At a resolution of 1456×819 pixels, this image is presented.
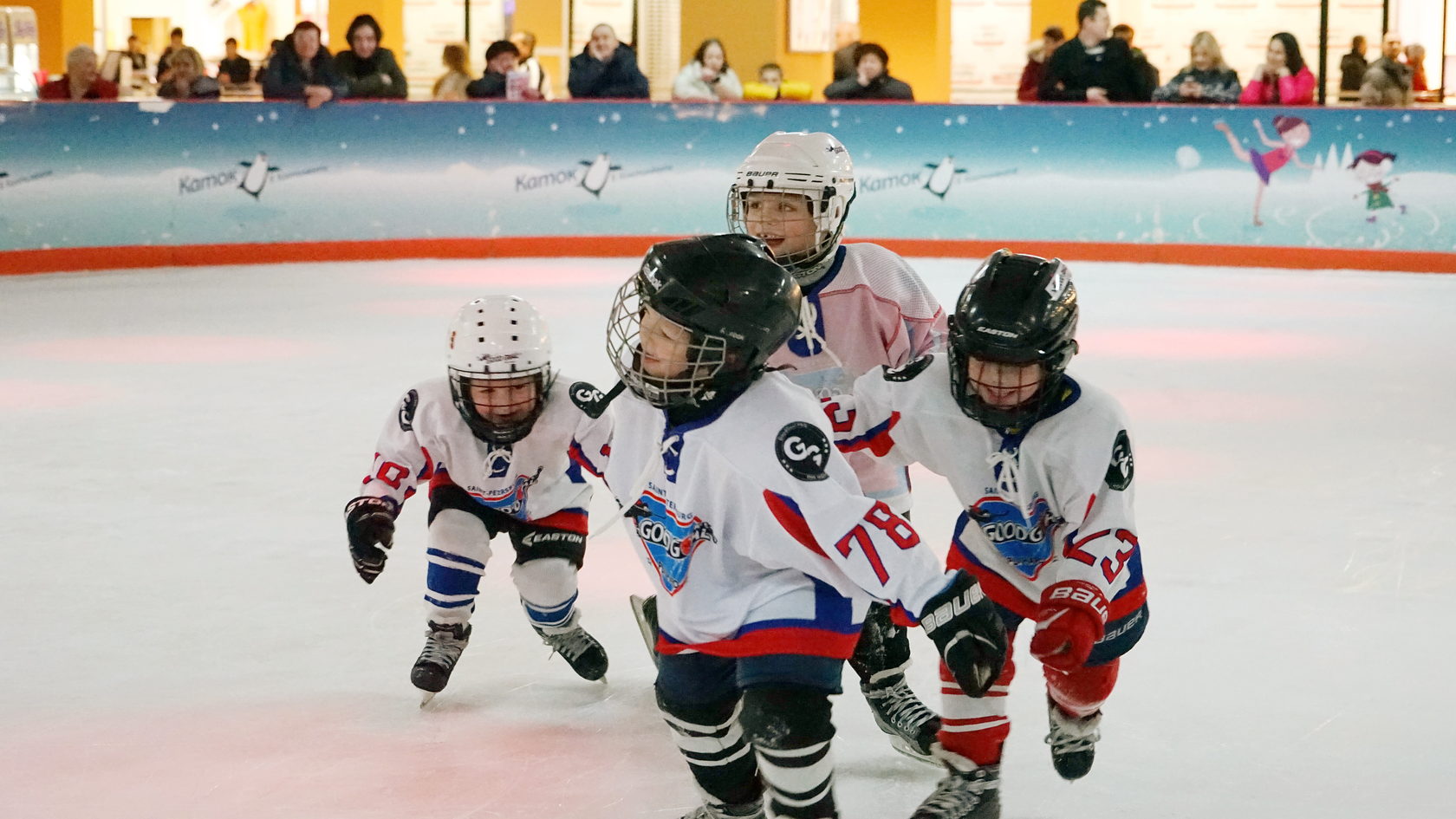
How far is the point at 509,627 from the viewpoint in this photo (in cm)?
388

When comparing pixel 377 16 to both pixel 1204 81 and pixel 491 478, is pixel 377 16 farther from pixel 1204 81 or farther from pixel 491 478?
pixel 491 478

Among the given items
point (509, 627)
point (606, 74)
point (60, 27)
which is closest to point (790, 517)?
point (509, 627)

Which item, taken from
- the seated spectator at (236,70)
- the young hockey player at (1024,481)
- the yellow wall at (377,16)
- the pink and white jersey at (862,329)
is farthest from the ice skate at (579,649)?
the yellow wall at (377,16)

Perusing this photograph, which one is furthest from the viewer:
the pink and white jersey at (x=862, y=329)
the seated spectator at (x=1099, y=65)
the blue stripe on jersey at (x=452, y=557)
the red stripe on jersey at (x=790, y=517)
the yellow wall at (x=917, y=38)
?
the yellow wall at (x=917, y=38)

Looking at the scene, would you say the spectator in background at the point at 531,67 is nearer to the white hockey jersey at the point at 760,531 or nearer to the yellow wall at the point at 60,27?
the yellow wall at the point at 60,27

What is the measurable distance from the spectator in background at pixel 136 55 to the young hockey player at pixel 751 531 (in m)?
14.6

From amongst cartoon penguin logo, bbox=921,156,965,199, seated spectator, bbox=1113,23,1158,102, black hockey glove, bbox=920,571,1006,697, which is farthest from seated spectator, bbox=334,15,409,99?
black hockey glove, bbox=920,571,1006,697

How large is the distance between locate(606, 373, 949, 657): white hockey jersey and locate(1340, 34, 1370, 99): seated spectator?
11389 millimetres

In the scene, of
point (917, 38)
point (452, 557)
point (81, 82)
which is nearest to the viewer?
point (452, 557)

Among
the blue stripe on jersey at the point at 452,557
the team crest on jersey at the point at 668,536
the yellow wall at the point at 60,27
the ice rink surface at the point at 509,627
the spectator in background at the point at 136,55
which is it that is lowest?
the ice rink surface at the point at 509,627

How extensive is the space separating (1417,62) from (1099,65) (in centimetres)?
256

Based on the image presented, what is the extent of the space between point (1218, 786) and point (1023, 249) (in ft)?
30.0

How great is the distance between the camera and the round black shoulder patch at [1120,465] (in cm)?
265

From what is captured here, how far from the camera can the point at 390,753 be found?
3.07m
